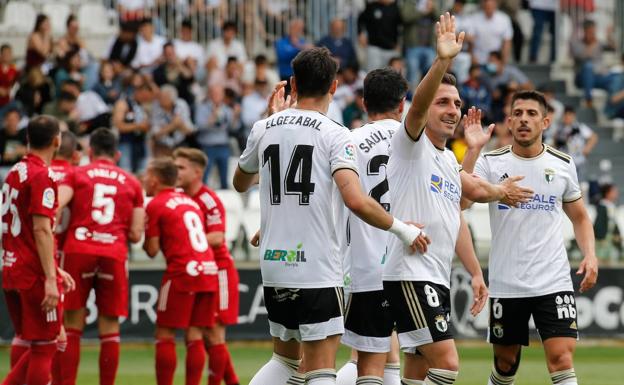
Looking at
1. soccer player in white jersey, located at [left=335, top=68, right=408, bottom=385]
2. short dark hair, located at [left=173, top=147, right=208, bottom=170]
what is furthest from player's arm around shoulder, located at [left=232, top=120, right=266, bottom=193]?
short dark hair, located at [left=173, top=147, right=208, bottom=170]

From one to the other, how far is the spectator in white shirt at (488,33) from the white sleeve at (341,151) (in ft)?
55.0

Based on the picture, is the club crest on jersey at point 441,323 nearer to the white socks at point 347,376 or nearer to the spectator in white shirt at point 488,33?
the white socks at point 347,376

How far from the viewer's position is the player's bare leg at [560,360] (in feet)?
31.5

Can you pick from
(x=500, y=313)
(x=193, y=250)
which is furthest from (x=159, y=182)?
(x=500, y=313)

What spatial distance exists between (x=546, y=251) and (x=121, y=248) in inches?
161

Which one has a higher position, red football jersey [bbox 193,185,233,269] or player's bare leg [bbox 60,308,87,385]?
red football jersey [bbox 193,185,233,269]

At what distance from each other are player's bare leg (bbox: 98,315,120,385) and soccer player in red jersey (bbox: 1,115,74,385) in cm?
147

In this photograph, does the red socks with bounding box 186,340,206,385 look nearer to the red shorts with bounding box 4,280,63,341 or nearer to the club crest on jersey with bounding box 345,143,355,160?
the red shorts with bounding box 4,280,63,341

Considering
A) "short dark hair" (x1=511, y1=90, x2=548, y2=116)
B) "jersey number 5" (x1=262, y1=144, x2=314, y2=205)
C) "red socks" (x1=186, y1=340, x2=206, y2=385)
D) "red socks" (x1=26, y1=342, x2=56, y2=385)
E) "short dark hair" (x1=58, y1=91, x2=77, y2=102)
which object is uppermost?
"short dark hair" (x1=511, y1=90, x2=548, y2=116)

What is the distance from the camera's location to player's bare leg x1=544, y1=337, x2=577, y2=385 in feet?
31.5

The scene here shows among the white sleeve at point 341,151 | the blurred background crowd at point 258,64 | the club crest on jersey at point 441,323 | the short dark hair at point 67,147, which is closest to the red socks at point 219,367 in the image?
the short dark hair at point 67,147

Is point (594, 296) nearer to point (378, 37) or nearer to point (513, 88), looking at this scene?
point (513, 88)

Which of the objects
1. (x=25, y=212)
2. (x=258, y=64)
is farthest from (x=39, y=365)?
(x=258, y=64)

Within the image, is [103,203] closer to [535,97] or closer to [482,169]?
[482,169]
